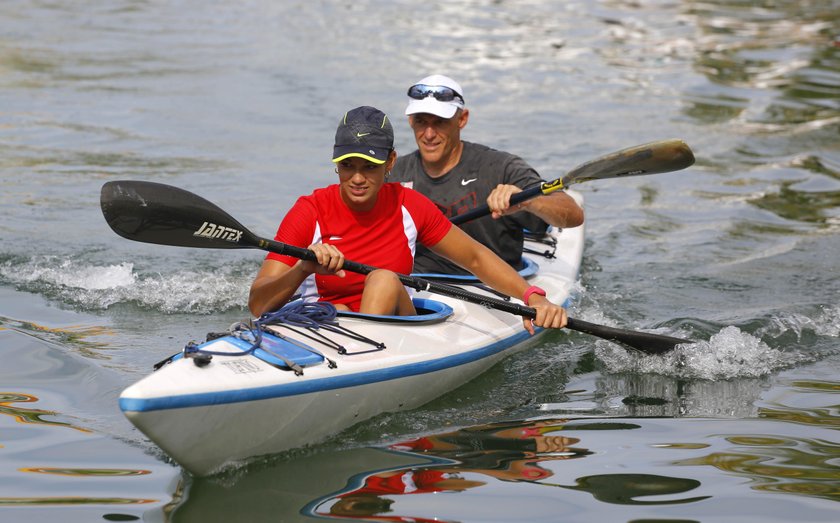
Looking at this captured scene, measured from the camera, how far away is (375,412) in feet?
16.4

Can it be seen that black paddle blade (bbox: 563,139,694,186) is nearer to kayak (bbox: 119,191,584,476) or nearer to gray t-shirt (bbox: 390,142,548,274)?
gray t-shirt (bbox: 390,142,548,274)

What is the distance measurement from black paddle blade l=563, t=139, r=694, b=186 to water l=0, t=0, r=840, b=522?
1.03 m

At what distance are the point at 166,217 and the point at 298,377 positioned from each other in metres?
1.00

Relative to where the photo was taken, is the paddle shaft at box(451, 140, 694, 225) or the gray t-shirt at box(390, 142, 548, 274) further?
the gray t-shirt at box(390, 142, 548, 274)

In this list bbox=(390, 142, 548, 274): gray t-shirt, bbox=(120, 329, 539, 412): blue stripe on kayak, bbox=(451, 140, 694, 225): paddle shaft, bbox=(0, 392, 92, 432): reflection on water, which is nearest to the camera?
bbox=(120, 329, 539, 412): blue stripe on kayak

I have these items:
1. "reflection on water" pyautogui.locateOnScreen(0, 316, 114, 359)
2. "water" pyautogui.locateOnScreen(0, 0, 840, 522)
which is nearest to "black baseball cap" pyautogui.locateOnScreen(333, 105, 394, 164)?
"water" pyautogui.locateOnScreen(0, 0, 840, 522)

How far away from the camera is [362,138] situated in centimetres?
484

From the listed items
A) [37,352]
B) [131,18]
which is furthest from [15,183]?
[131,18]

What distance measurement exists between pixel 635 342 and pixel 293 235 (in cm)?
212

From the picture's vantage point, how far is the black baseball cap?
484 centimetres

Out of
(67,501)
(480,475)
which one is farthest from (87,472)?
(480,475)

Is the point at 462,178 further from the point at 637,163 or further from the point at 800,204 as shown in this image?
the point at 800,204

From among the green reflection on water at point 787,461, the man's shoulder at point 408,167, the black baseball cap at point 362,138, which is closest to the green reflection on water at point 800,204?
the man's shoulder at point 408,167

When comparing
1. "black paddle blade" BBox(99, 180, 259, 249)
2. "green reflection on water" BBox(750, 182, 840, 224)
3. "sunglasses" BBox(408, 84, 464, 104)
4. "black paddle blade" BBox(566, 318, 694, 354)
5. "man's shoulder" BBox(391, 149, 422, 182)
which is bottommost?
"black paddle blade" BBox(566, 318, 694, 354)
